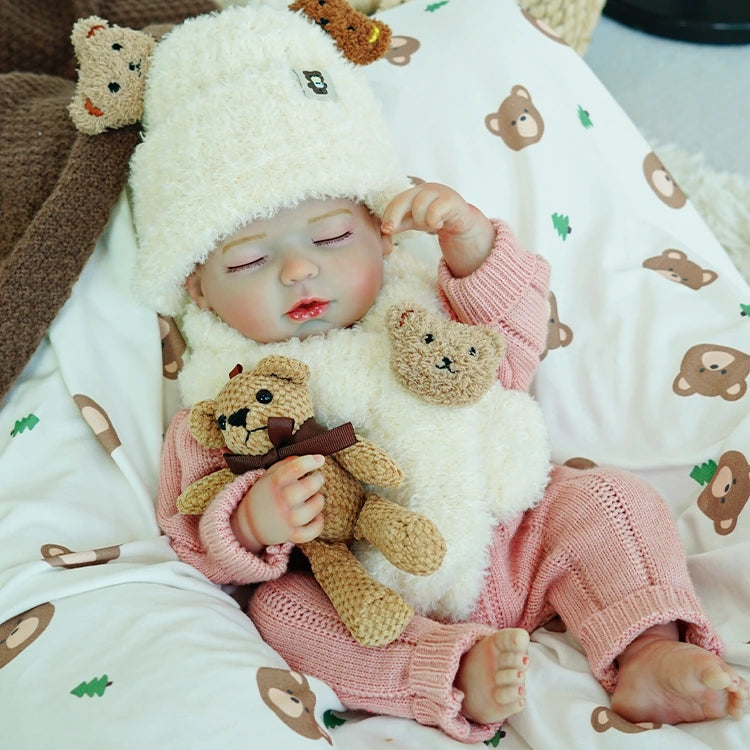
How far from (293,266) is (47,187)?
0.40 metres

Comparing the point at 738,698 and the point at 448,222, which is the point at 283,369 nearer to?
the point at 448,222

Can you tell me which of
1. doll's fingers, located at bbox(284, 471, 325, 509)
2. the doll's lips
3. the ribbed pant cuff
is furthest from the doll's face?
the ribbed pant cuff

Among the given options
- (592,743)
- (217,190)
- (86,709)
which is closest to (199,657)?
(86,709)

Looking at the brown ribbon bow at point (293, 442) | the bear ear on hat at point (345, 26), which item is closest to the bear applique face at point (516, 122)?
the bear ear on hat at point (345, 26)

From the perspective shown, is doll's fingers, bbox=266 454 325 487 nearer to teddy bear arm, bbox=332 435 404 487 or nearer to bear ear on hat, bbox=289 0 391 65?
teddy bear arm, bbox=332 435 404 487

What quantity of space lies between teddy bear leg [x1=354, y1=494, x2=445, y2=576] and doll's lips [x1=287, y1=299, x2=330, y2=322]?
0.24m

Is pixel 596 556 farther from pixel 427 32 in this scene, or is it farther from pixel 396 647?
pixel 427 32

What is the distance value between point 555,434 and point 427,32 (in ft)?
2.15

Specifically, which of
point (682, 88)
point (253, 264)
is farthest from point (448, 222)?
point (682, 88)

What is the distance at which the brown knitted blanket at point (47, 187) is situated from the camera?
0.99 m

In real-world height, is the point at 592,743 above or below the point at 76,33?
below

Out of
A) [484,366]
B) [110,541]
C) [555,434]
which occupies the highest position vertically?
[484,366]

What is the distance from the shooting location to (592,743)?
0.78m

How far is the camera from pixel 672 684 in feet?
2.56
